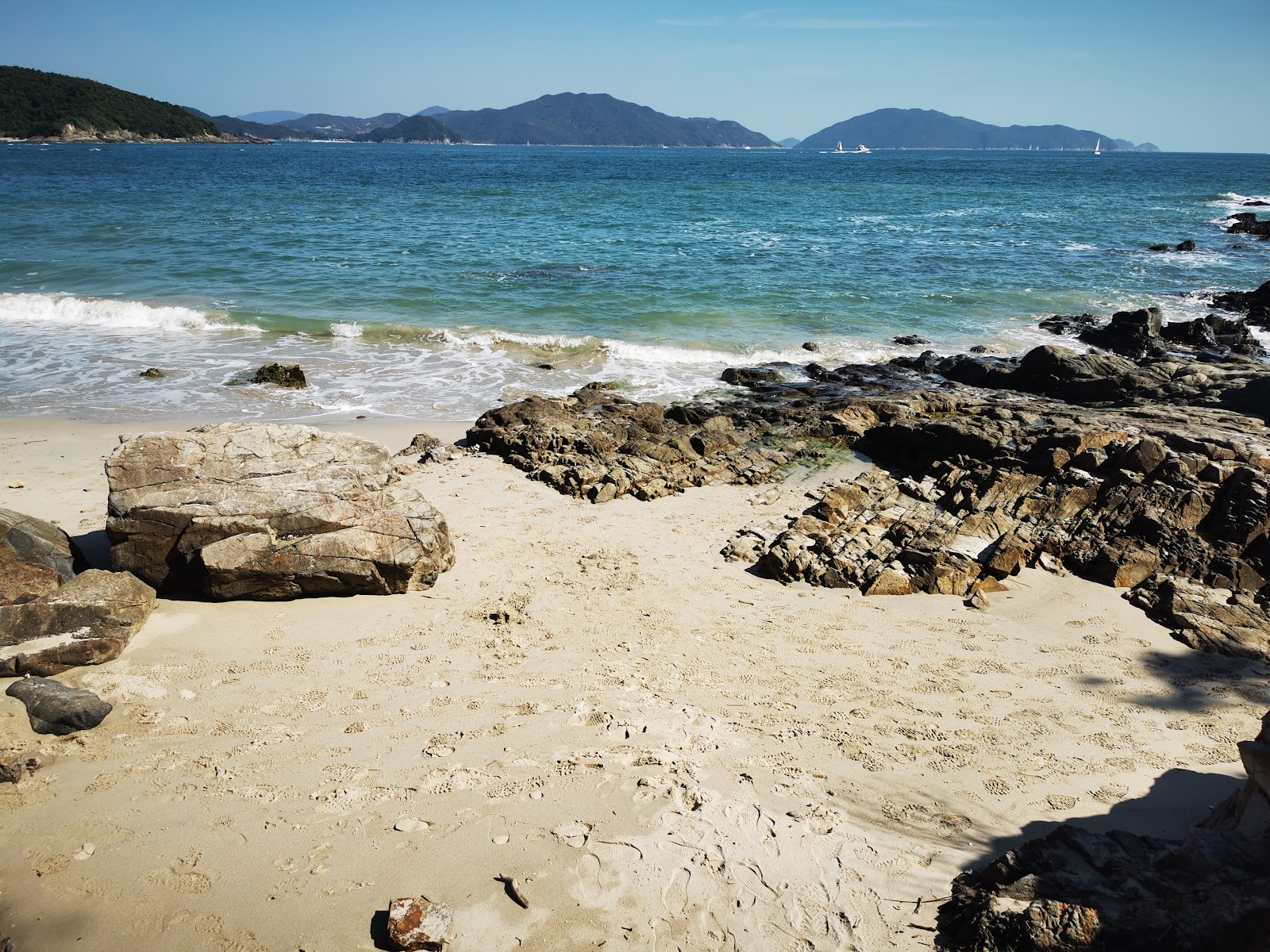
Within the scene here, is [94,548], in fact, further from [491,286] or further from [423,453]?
[491,286]

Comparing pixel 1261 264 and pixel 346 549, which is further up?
pixel 1261 264

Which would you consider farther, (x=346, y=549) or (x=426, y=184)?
(x=426, y=184)

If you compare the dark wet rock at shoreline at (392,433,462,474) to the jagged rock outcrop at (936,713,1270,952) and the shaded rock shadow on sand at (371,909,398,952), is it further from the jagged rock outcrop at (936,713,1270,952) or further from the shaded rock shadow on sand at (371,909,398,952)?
the jagged rock outcrop at (936,713,1270,952)

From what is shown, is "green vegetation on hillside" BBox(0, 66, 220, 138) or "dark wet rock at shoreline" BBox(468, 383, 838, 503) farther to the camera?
"green vegetation on hillside" BBox(0, 66, 220, 138)

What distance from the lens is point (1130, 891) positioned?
11.9 ft

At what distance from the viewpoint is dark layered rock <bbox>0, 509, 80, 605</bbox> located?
20.1 feet

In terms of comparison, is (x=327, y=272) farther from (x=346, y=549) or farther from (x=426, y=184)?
(x=426, y=184)

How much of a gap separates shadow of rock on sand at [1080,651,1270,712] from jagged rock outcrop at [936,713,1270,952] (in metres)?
1.89

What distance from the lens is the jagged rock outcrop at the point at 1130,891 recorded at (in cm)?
334

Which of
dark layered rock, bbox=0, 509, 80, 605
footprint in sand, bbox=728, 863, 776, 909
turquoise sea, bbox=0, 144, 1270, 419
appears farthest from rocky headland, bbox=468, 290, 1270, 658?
dark layered rock, bbox=0, 509, 80, 605

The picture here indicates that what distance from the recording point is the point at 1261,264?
30.0 metres

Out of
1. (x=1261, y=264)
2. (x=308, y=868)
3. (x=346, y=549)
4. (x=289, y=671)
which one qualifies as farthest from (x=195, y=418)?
(x=1261, y=264)

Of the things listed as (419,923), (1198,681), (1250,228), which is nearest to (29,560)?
(419,923)

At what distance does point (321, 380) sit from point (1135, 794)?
45.0 feet
